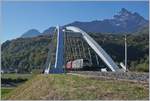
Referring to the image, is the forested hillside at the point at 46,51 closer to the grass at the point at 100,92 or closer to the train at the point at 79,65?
the train at the point at 79,65

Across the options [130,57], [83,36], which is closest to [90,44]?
[83,36]

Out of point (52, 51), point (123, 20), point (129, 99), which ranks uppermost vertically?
point (123, 20)

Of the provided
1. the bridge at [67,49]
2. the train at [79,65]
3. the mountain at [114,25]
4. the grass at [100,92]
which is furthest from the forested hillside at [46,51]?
the mountain at [114,25]

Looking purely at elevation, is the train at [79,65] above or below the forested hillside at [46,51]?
below

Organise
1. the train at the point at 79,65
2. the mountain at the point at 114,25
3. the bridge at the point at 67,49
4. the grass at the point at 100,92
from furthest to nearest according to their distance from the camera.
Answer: the mountain at the point at 114,25 → the train at the point at 79,65 → the bridge at the point at 67,49 → the grass at the point at 100,92

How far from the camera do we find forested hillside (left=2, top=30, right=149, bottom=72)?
50822 mm

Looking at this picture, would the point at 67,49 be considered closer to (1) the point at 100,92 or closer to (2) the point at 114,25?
(1) the point at 100,92

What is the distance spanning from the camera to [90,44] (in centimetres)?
3619

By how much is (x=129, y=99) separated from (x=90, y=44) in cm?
2778

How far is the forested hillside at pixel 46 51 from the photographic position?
50822mm

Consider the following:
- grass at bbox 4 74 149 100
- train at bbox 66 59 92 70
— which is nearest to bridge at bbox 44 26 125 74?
train at bbox 66 59 92 70

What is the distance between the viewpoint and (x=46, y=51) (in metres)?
78.2

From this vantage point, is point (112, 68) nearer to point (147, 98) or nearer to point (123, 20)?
point (147, 98)

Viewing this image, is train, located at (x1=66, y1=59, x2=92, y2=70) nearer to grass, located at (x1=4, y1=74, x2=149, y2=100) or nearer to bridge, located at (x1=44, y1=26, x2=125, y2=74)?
bridge, located at (x1=44, y1=26, x2=125, y2=74)
